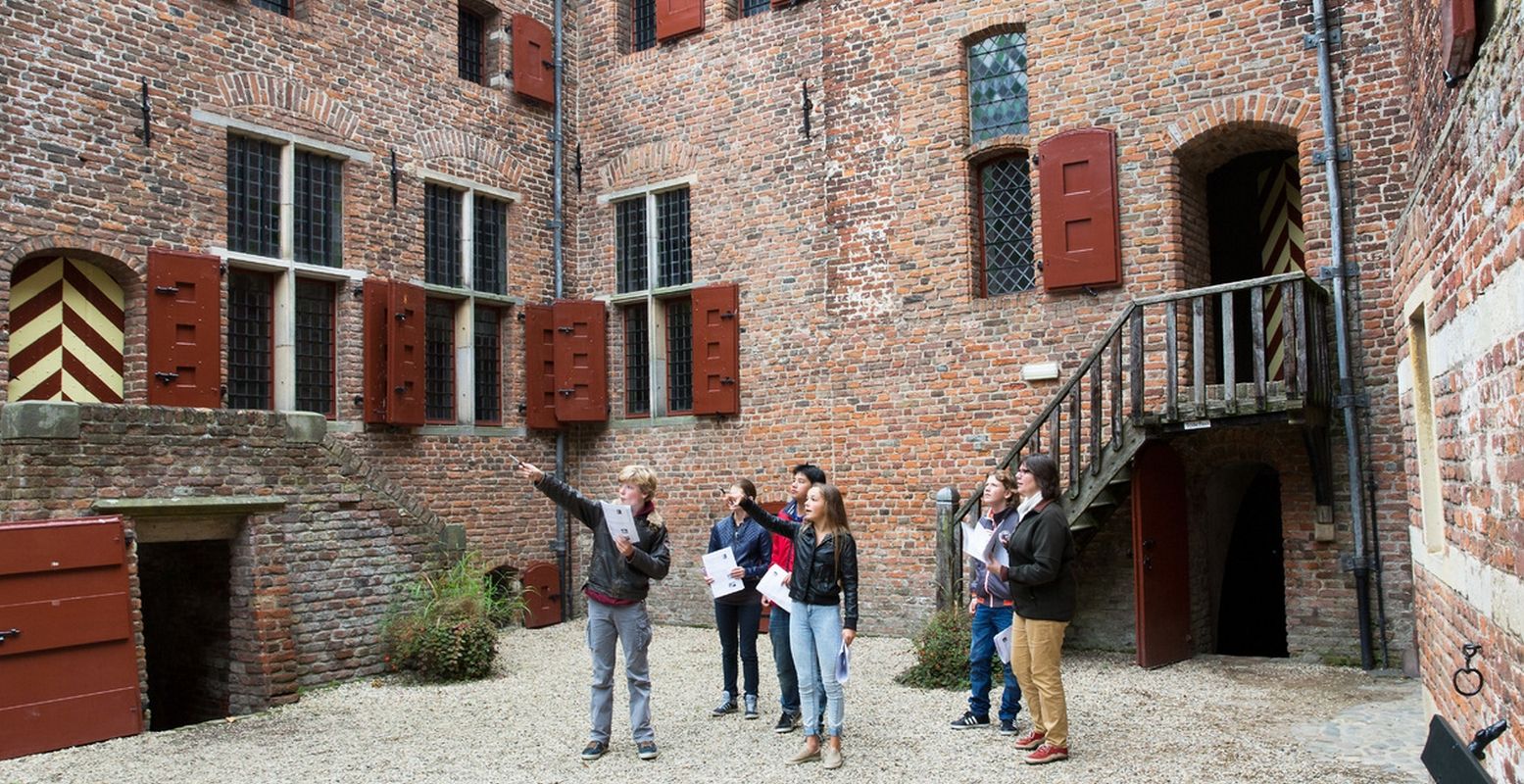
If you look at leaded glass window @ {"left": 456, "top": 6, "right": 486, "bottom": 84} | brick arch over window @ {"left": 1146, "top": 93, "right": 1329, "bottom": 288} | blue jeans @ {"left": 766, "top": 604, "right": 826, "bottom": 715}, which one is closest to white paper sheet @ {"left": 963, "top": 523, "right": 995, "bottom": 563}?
blue jeans @ {"left": 766, "top": 604, "right": 826, "bottom": 715}

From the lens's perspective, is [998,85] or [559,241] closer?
[998,85]

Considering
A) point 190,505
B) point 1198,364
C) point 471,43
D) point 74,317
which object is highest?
point 471,43

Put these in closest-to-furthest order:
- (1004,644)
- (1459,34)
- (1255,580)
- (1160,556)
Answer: (1459,34) → (1004,644) → (1160,556) → (1255,580)

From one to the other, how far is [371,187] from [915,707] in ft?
28.0

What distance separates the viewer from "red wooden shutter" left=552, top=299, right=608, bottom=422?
1470 centimetres

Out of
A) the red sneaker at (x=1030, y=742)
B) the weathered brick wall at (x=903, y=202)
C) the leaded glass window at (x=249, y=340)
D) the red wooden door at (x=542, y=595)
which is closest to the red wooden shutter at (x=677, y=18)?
the weathered brick wall at (x=903, y=202)

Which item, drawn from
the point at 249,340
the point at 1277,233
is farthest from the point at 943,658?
the point at 249,340

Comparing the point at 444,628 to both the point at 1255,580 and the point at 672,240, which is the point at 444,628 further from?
the point at 1255,580

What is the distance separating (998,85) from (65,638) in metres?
9.65

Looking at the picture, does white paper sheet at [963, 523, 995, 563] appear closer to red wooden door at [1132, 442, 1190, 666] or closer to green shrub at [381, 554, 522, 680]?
red wooden door at [1132, 442, 1190, 666]

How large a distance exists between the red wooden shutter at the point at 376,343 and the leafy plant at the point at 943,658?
657 cm

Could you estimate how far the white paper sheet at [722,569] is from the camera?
7.92 meters

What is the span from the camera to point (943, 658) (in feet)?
30.6

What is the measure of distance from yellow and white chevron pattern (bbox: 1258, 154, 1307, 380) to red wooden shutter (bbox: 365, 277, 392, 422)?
31.0 feet
